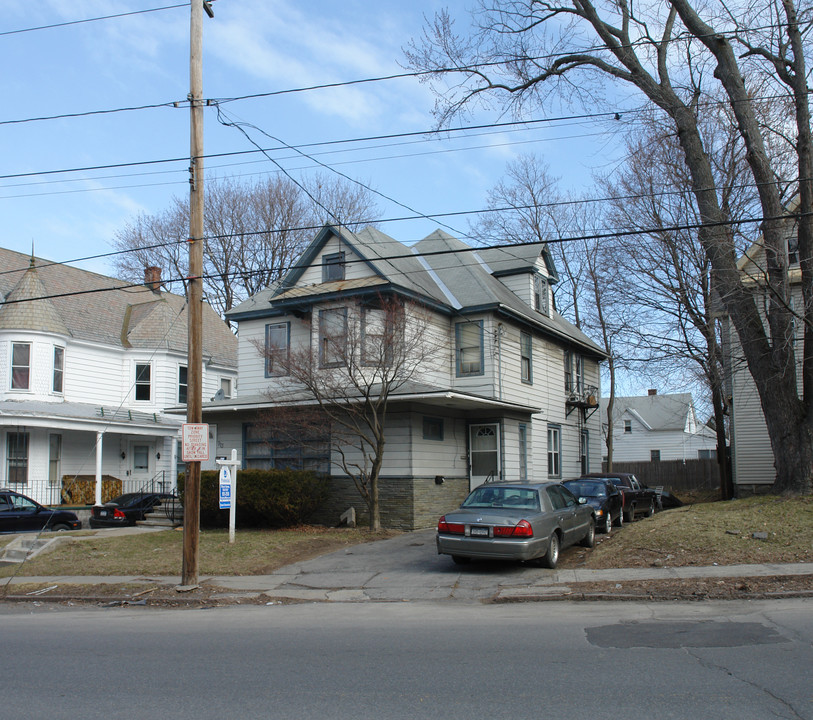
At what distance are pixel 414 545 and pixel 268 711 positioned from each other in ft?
37.0

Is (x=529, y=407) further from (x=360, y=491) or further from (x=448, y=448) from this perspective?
(x=360, y=491)

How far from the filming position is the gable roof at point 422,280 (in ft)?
70.8

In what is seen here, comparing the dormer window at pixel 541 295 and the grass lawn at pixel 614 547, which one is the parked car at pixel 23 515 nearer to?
the grass lawn at pixel 614 547

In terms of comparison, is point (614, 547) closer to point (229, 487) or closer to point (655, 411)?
point (229, 487)

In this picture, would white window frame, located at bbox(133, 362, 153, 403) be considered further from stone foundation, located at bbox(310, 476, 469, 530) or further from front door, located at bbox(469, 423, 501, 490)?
front door, located at bbox(469, 423, 501, 490)

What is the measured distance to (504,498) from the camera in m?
13.9

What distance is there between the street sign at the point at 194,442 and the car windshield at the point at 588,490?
10.3 m

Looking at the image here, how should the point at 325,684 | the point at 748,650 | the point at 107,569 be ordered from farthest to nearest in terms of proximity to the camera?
the point at 107,569 → the point at 748,650 → the point at 325,684

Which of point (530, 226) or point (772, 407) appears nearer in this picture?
point (772, 407)

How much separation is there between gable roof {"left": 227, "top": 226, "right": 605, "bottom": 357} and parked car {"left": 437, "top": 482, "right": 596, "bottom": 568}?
26.5 ft

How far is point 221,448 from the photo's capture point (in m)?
23.4

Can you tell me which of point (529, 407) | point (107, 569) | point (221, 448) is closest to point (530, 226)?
point (529, 407)

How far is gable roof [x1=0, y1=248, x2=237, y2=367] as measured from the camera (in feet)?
88.7

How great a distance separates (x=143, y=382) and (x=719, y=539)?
926 inches
